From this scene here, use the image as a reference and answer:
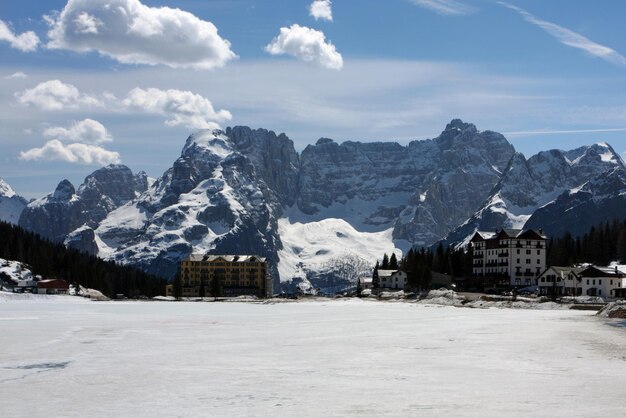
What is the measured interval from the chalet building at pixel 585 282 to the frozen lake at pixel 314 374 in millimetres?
103558

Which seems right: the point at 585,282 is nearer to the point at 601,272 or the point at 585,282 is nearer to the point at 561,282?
the point at 601,272

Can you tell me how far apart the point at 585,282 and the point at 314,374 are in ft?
459

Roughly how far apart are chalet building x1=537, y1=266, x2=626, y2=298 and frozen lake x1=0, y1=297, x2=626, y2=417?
103558 millimetres

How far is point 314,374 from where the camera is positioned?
37.4 m

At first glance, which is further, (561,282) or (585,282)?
(561,282)

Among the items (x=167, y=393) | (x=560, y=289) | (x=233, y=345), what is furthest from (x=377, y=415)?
(x=560, y=289)

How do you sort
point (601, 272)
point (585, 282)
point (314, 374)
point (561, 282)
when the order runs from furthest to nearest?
point (561, 282) → point (585, 282) → point (601, 272) → point (314, 374)

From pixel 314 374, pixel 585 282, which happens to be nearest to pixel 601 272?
pixel 585 282

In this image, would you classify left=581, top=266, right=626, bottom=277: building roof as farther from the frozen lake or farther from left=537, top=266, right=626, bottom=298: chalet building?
the frozen lake

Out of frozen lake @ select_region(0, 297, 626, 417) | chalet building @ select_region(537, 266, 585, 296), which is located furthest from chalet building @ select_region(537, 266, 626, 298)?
frozen lake @ select_region(0, 297, 626, 417)

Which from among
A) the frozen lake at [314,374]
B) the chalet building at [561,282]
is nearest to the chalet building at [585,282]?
the chalet building at [561,282]

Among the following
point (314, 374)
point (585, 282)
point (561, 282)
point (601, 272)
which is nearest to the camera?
point (314, 374)

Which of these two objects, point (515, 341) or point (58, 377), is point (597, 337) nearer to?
point (515, 341)

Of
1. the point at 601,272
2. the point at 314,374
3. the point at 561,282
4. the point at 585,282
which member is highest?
the point at 601,272
